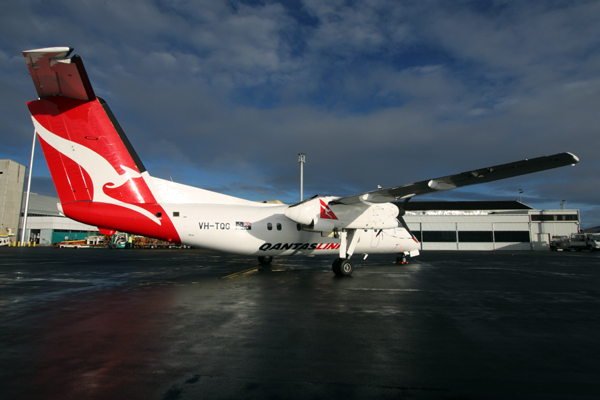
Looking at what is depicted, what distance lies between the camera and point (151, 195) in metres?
11.1

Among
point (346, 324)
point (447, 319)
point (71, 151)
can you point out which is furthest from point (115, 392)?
point (71, 151)

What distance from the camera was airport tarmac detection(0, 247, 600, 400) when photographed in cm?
321

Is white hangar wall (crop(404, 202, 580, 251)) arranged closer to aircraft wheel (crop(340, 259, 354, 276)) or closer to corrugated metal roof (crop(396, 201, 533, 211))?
corrugated metal roof (crop(396, 201, 533, 211))

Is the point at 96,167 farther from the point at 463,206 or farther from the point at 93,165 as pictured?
the point at 463,206

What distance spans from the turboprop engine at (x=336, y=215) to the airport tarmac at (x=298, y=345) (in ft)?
13.5

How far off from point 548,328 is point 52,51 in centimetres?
1095

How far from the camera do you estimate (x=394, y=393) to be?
3078 millimetres

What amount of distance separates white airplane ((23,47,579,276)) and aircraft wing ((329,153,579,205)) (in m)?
0.03

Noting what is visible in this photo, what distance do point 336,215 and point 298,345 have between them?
27.2 feet

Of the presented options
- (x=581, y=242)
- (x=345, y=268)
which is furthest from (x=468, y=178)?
(x=581, y=242)

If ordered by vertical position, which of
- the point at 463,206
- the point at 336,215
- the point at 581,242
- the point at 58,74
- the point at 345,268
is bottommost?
the point at 345,268

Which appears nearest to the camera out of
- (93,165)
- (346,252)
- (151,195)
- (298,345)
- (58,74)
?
(298,345)

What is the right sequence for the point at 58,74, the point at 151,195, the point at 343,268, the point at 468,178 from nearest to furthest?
the point at 58,74
the point at 468,178
the point at 151,195
the point at 343,268

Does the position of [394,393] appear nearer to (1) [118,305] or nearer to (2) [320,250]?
(1) [118,305]
